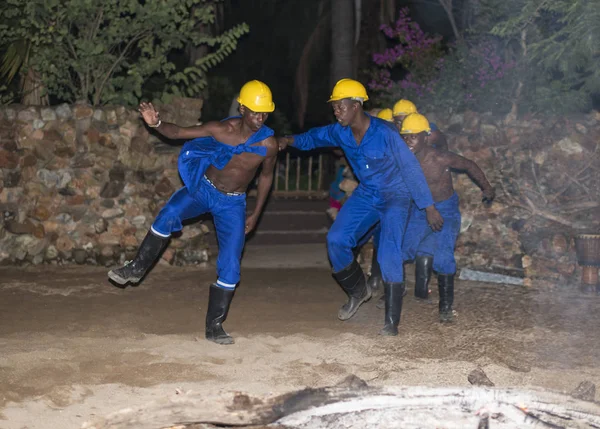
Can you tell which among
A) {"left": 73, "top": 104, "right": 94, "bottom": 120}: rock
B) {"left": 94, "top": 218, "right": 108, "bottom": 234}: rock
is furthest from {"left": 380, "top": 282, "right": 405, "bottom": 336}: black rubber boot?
{"left": 73, "top": 104, "right": 94, "bottom": 120}: rock

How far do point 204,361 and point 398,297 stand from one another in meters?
1.77

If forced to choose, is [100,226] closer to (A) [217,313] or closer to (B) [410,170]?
(A) [217,313]

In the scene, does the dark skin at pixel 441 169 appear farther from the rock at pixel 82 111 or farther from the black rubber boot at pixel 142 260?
the rock at pixel 82 111

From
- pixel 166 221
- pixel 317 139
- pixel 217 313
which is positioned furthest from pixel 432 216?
pixel 166 221

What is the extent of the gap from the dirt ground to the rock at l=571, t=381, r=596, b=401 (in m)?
0.18

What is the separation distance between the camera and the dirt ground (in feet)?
17.4

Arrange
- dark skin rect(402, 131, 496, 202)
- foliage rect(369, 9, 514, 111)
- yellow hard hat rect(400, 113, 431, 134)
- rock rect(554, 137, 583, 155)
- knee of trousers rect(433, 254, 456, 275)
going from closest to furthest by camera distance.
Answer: yellow hard hat rect(400, 113, 431, 134) → knee of trousers rect(433, 254, 456, 275) → dark skin rect(402, 131, 496, 202) → rock rect(554, 137, 583, 155) → foliage rect(369, 9, 514, 111)

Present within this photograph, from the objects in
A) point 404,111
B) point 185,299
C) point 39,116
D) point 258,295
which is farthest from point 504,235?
point 39,116

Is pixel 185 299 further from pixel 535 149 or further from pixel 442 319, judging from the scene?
pixel 535 149

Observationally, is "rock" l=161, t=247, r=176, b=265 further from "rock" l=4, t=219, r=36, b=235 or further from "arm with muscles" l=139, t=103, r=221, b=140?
"arm with muscles" l=139, t=103, r=221, b=140

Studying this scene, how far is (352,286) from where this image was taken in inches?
280

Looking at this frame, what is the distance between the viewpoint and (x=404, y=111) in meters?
7.80

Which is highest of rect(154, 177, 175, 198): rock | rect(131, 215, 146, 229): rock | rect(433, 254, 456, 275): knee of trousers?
rect(154, 177, 175, 198): rock

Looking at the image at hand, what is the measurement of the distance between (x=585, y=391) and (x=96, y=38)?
6804 mm
